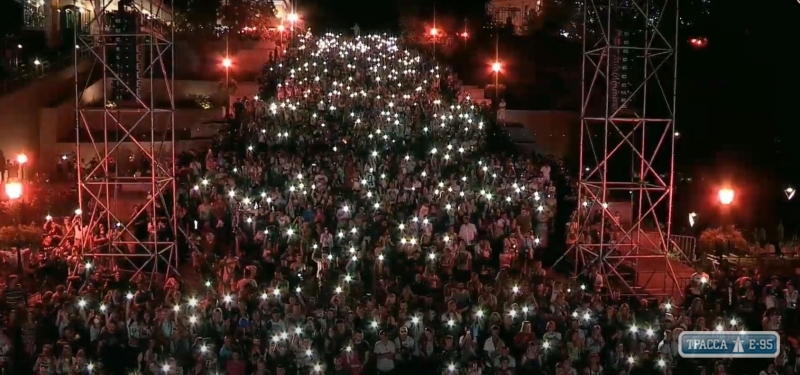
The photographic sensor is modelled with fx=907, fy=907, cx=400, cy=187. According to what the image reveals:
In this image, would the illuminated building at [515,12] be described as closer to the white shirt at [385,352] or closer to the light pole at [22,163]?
the light pole at [22,163]

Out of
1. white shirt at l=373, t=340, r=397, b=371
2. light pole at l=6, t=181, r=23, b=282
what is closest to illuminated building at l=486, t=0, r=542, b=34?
light pole at l=6, t=181, r=23, b=282

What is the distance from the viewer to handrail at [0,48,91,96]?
2384 cm

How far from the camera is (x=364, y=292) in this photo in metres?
14.6

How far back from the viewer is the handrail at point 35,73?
939 inches

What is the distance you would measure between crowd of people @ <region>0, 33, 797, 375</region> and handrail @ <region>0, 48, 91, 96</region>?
5899mm

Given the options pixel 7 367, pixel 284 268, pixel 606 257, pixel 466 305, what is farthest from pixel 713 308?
pixel 7 367

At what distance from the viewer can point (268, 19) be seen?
134ft

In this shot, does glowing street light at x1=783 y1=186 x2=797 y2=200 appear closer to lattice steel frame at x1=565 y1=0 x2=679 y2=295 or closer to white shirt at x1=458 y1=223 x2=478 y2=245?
lattice steel frame at x1=565 y1=0 x2=679 y2=295

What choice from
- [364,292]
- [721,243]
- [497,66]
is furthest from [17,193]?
[497,66]

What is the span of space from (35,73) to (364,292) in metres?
15.2

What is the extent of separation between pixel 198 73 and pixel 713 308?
75.9 ft

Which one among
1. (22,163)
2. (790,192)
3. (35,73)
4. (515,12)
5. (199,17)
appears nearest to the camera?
(22,163)

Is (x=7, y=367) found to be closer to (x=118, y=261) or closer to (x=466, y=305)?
(x=118, y=261)

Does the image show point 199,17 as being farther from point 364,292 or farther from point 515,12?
point 364,292
